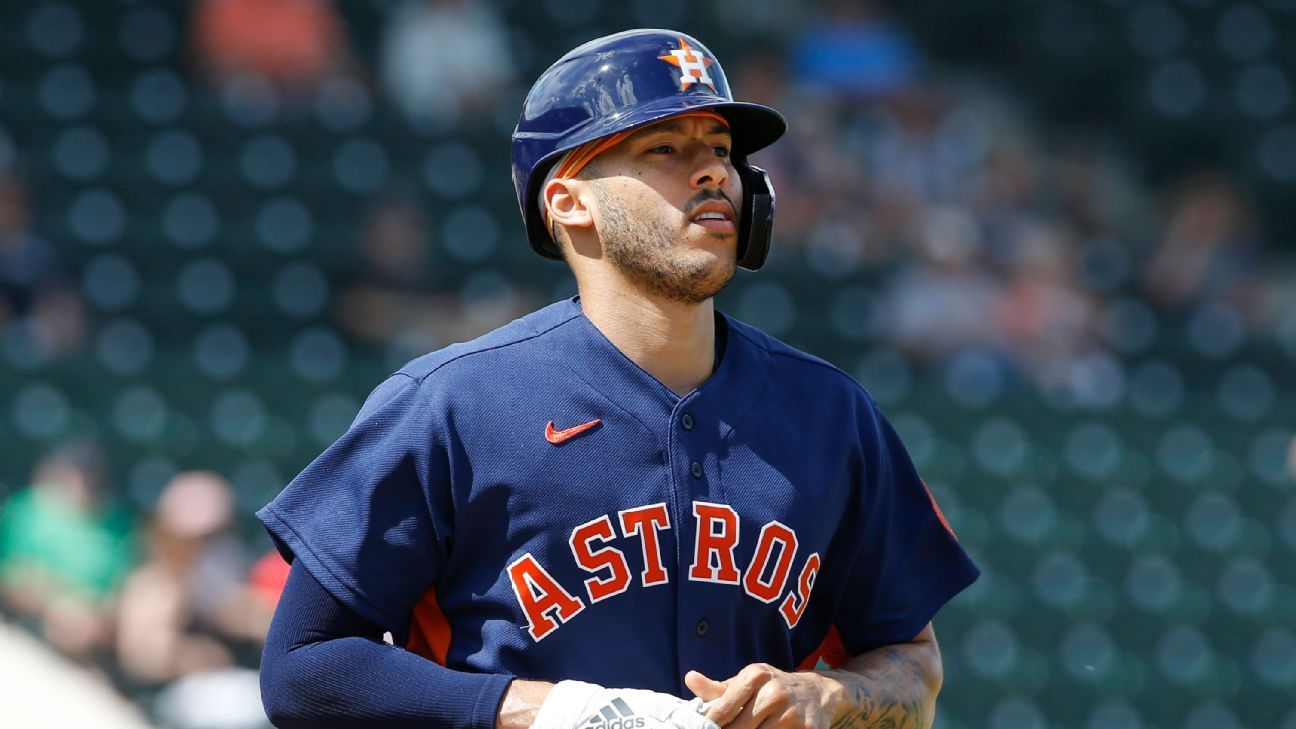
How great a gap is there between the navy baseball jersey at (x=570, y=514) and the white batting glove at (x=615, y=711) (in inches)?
5.6

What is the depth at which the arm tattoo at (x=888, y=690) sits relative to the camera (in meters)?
2.59

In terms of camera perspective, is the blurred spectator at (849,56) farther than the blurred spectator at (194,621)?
Yes

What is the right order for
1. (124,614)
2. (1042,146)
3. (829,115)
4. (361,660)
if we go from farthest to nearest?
(1042,146), (829,115), (124,614), (361,660)

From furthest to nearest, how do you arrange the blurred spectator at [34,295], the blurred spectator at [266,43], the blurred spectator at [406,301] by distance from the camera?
the blurred spectator at [266,43]
the blurred spectator at [406,301]
the blurred spectator at [34,295]

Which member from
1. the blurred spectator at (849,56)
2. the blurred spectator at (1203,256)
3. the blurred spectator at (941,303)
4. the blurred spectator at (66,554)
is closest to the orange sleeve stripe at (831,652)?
the blurred spectator at (66,554)

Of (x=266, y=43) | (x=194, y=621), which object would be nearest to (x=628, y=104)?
(x=194, y=621)

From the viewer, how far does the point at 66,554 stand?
6457 mm

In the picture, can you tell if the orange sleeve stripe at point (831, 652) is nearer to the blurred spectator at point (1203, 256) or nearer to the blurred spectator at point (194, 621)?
the blurred spectator at point (194, 621)

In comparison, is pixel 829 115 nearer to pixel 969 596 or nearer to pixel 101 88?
pixel 969 596

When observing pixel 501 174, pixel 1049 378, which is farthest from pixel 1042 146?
pixel 501 174

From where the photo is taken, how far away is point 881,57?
9.49 meters

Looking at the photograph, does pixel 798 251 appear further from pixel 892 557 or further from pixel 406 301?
pixel 892 557

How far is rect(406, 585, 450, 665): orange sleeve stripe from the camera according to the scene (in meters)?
2.61

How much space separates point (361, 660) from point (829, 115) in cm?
→ 701
